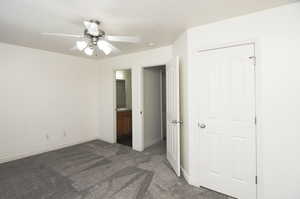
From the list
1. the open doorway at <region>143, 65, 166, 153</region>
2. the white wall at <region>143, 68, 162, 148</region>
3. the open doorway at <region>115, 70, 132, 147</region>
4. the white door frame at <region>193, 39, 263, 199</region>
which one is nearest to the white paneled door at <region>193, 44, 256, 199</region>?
the white door frame at <region>193, 39, 263, 199</region>

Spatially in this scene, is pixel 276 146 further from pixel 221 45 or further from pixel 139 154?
pixel 139 154

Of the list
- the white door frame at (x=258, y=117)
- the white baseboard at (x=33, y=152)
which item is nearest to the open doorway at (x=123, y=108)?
the white baseboard at (x=33, y=152)

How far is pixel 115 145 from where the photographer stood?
12.9 feet

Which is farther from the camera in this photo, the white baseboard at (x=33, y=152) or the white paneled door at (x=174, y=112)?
the white baseboard at (x=33, y=152)

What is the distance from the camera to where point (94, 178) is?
7.63 ft

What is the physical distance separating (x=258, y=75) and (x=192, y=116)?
991 millimetres

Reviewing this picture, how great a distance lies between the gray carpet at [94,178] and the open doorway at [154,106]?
2.39 feet

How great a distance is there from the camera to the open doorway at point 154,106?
12.5 ft

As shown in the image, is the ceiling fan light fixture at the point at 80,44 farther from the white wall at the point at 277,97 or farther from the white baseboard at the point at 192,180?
the white baseboard at the point at 192,180

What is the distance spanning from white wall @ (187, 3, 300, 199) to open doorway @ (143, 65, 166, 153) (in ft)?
7.07

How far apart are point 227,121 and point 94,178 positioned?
2.24 m

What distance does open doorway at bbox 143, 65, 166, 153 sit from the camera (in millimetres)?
3803

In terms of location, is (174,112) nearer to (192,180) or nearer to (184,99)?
(184,99)

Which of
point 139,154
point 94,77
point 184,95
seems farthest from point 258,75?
point 94,77
